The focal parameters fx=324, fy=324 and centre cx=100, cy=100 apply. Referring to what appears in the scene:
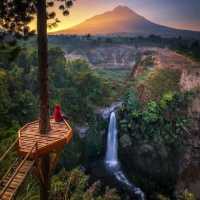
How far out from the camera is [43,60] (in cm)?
1335

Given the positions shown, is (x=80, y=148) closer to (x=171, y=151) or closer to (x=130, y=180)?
(x=130, y=180)

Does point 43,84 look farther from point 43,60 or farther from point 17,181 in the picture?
point 17,181

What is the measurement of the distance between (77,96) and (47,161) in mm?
21088

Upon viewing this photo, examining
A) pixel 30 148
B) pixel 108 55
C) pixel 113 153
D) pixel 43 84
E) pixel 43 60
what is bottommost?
pixel 113 153

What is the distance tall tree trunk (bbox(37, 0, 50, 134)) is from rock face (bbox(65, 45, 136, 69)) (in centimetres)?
5420

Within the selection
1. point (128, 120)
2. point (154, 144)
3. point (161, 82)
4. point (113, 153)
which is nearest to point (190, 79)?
point (161, 82)

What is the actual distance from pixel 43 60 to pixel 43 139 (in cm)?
324

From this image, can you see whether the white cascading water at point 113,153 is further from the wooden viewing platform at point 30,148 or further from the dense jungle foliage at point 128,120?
the wooden viewing platform at point 30,148

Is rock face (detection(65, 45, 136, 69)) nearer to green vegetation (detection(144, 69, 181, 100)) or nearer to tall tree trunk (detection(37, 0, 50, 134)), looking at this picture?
green vegetation (detection(144, 69, 181, 100))

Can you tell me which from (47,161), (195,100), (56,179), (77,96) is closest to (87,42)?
(77,96)

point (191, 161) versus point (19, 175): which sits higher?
point (19, 175)

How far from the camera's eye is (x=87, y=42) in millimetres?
71812

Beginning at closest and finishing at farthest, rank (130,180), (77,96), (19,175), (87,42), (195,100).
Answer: (19,175) → (130,180) → (195,100) → (77,96) → (87,42)

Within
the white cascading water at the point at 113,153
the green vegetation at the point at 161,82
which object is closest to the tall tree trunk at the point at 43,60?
the white cascading water at the point at 113,153
